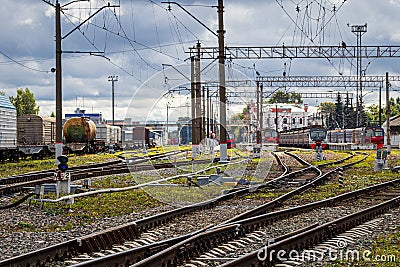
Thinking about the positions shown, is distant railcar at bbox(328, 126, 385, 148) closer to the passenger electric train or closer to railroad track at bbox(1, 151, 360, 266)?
the passenger electric train

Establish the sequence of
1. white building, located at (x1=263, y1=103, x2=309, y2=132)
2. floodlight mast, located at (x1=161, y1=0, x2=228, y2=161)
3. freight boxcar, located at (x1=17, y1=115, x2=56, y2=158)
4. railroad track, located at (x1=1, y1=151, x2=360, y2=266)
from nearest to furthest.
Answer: railroad track, located at (x1=1, y1=151, x2=360, y2=266) → floodlight mast, located at (x1=161, y1=0, x2=228, y2=161) → freight boxcar, located at (x1=17, y1=115, x2=56, y2=158) → white building, located at (x1=263, y1=103, x2=309, y2=132)

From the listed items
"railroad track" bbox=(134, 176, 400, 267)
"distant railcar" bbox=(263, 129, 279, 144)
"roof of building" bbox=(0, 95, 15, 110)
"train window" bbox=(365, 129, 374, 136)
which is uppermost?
"roof of building" bbox=(0, 95, 15, 110)

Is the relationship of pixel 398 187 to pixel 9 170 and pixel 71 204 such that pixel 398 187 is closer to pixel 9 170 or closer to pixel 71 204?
pixel 71 204

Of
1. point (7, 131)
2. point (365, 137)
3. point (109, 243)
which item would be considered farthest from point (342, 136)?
point (109, 243)

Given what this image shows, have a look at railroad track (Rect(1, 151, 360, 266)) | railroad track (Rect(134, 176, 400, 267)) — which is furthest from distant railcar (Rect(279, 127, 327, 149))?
railroad track (Rect(1, 151, 360, 266))

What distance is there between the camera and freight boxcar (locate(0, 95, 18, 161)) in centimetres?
3506

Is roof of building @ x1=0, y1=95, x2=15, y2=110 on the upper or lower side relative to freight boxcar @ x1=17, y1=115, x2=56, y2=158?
upper

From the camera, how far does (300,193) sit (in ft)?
59.4

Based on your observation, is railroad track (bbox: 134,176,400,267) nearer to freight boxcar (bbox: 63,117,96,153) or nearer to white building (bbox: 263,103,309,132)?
freight boxcar (bbox: 63,117,96,153)

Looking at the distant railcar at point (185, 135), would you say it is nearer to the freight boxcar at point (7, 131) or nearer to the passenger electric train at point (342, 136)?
Result: the passenger electric train at point (342, 136)

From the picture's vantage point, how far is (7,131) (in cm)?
3616

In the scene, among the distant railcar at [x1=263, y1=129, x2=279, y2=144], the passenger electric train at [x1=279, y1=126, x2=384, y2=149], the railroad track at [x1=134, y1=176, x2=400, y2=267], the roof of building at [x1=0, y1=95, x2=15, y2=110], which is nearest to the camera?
the railroad track at [x1=134, y1=176, x2=400, y2=267]

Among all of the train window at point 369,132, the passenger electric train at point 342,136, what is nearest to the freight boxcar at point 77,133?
the passenger electric train at point 342,136

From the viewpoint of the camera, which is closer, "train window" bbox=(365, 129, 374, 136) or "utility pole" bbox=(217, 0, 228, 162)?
"utility pole" bbox=(217, 0, 228, 162)
